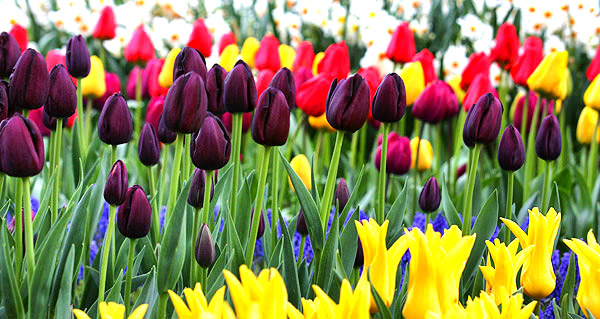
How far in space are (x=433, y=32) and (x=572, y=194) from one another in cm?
265

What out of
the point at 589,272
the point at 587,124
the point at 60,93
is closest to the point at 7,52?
the point at 60,93

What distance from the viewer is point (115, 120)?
126 centimetres

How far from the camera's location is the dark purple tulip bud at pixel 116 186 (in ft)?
3.84

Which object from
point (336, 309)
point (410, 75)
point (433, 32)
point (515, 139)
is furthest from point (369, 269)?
point (433, 32)

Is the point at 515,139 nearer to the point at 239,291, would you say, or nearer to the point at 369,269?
the point at 369,269

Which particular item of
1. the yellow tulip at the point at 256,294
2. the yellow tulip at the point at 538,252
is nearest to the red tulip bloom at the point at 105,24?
the yellow tulip at the point at 538,252

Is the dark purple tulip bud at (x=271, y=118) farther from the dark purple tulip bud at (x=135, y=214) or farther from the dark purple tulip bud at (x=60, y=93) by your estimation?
the dark purple tulip bud at (x=60, y=93)

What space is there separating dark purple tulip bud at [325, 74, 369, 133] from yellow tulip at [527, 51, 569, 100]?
1.14 metres

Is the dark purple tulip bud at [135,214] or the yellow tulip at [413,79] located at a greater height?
the yellow tulip at [413,79]

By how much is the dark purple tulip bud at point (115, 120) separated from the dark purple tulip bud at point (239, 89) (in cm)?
17

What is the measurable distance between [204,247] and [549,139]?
807 mm

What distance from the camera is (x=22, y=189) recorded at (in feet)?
3.56

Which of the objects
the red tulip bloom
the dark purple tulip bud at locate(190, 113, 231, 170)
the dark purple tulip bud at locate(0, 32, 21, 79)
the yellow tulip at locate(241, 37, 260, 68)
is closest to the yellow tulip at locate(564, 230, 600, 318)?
the dark purple tulip bud at locate(190, 113, 231, 170)

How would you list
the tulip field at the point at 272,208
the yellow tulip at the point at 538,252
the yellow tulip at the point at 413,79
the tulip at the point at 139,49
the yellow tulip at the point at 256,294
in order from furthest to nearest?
the tulip at the point at 139,49, the yellow tulip at the point at 413,79, the yellow tulip at the point at 538,252, the tulip field at the point at 272,208, the yellow tulip at the point at 256,294
